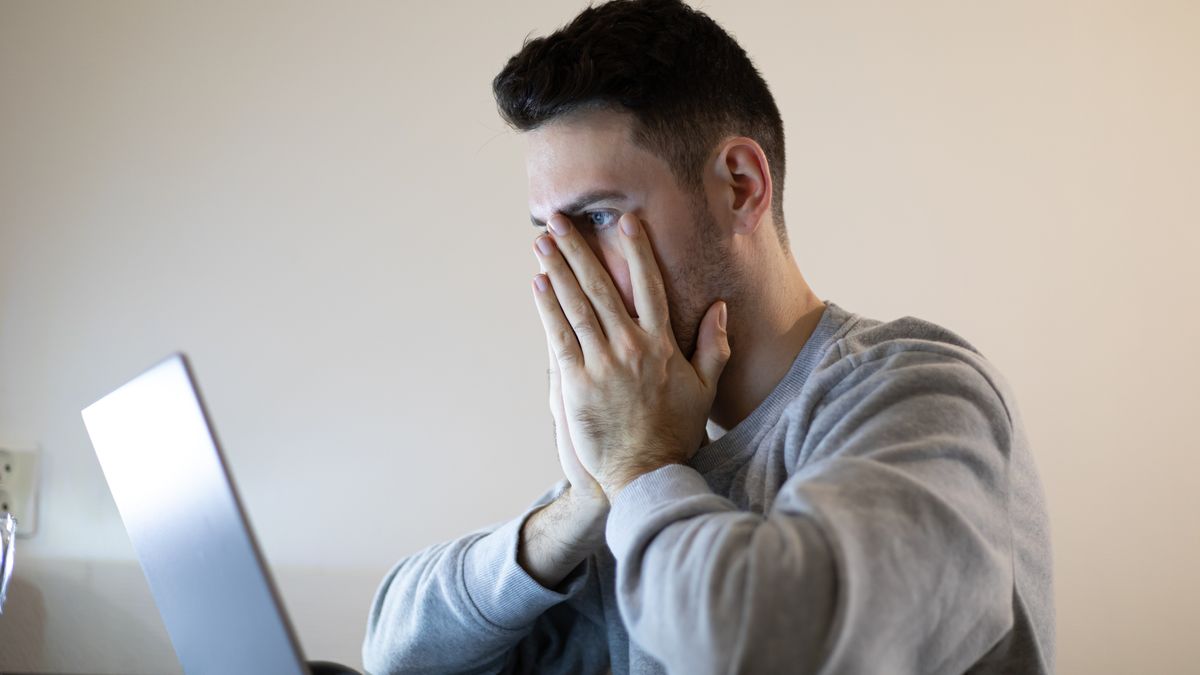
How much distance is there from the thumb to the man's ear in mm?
99

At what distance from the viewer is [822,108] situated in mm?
2133

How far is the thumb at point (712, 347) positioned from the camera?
3.36ft

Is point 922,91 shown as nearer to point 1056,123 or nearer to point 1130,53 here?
point 1056,123

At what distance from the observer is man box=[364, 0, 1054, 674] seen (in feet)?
2.30

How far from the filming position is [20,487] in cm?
179

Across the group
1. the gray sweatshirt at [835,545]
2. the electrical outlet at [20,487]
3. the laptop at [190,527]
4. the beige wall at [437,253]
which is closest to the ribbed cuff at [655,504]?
the gray sweatshirt at [835,545]

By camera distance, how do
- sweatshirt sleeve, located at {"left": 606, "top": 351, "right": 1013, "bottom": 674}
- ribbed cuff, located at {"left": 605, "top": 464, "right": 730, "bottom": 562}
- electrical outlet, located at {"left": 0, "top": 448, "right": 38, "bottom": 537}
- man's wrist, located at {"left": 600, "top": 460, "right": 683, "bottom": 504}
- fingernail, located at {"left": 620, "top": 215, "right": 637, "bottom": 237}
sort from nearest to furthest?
sweatshirt sleeve, located at {"left": 606, "top": 351, "right": 1013, "bottom": 674} < ribbed cuff, located at {"left": 605, "top": 464, "right": 730, "bottom": 562} < man's wrist, located at {"left": 600, "top": 460, "right": 683, "bottom": 504} < fingernail, located at {"left": 620, "top": 215, "right": 637, "bottom": 237} < electrical outlet, located at {"left": 0, "top": 448, "right": 38, "bottom": 537}

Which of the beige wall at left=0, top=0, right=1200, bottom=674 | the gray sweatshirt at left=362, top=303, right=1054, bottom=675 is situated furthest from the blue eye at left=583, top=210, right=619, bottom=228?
the beige wall at left=0, top=0, right=1200, bottom=674

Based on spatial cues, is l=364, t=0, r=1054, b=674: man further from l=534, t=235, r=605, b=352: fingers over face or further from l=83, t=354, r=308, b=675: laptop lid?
l=83, t=354, r=308, b=675: laptop lid

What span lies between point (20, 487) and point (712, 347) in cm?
139

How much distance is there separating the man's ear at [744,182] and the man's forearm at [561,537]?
338mm

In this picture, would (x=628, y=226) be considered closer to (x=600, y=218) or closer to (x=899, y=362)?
(x=600, y=218)

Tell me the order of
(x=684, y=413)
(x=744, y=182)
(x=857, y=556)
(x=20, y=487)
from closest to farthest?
(x=857, y=556) → (x=684, y=413) → (x=744, y=182) → (x=20, y=487)

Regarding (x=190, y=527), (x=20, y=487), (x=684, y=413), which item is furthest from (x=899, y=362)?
(x=20, y=487)
